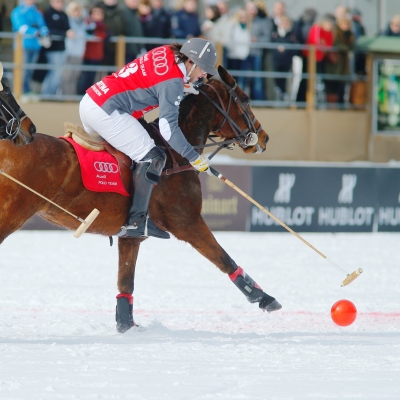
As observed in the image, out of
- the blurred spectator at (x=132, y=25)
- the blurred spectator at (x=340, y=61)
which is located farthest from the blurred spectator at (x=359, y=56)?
the blurred spectator at (x=132, y=25)

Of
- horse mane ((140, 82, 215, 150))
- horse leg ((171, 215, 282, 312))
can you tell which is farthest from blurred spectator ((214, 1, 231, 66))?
horse leg ((171, 215, 282, 312))

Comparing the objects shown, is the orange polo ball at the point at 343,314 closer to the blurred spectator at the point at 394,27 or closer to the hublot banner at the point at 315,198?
the hublot banner at the point at 315,198

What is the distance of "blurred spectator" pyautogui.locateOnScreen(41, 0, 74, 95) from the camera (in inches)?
475

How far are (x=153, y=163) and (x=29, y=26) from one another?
7.16 meters

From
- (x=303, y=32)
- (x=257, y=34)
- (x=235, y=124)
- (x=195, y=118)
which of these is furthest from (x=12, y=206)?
(x=303, y=32)

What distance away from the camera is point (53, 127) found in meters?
13.3

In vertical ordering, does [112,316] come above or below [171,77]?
below

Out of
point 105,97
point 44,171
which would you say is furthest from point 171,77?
point 44,171

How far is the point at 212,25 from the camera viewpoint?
43.3 feet

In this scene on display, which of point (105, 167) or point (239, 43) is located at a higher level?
point (239, 43)

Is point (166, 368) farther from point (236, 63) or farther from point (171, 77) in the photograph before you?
point (236, 63)

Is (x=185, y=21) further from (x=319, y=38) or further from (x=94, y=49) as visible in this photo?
(x=319, y=38)

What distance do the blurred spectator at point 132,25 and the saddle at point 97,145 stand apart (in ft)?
23.5

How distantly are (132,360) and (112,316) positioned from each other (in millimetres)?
1771
